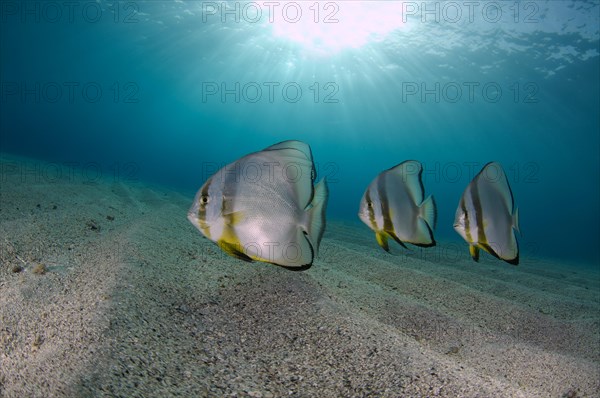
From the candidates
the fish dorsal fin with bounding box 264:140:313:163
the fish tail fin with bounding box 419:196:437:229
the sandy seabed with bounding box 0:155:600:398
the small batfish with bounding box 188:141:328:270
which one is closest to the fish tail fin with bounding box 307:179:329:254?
the small batfish with bounding box 188:141:328:270

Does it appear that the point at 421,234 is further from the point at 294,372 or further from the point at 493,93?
the point at 493,93

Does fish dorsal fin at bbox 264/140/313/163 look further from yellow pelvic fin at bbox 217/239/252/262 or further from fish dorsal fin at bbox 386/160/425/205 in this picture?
fish dorsal fin at bbox 386/160/425/205

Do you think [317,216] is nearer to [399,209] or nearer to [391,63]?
[399,209]

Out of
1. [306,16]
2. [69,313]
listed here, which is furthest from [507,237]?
[306,16]

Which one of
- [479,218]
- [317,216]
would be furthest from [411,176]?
[317,216]

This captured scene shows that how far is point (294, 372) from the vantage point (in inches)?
72.4

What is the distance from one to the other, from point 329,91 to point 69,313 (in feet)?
174

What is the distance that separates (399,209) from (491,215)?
59 cm

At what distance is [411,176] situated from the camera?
8.22ft

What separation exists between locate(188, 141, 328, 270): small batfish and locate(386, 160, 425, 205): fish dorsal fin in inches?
39.5

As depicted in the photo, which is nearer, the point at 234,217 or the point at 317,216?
the point at 234,217

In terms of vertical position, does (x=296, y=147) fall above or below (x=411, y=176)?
above

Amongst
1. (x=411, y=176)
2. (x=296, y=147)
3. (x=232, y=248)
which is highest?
(x=296, y=147)

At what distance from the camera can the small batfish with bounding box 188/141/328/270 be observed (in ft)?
5.01
